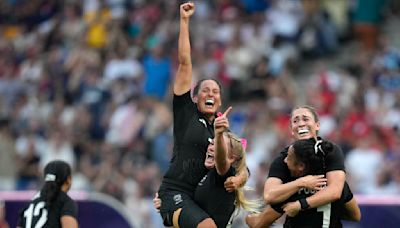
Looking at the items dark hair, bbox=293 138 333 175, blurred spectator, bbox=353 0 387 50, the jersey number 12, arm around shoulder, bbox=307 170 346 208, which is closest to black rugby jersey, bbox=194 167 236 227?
dark hair, bbox=293 138 333 175

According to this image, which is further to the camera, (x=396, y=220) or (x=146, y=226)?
(x=146, y=226)

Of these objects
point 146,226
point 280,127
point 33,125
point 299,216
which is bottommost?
point 299,216

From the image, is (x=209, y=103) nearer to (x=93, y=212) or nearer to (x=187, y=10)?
(x=187, y=10)

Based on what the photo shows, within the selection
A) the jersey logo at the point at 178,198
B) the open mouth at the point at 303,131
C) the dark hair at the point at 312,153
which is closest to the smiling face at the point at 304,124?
the open mouth at the point at 303,131

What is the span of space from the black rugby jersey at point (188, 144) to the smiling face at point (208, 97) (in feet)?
0.21

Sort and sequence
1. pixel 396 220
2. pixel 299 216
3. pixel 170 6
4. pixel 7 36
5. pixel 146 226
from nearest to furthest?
pixel 299 216 → pixel 396 220 → pixel 146 226 → pixel 170 6 → pixel 7 36

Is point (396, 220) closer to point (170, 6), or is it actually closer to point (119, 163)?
point (119, 163)

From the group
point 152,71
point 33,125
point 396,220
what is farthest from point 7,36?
point 396,220

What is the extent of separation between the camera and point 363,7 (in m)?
A: 18.0

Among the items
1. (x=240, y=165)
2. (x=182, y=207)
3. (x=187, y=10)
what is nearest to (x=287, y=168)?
(x=240, y=165)

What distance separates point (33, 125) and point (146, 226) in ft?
16.1

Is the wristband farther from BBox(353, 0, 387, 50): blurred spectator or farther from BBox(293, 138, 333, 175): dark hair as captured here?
BBox(353, 0, 387, 50): blurred spectator

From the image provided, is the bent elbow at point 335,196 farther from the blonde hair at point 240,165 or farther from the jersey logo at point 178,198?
the jersey logo at point 178,198

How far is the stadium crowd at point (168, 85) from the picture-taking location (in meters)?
15.9
